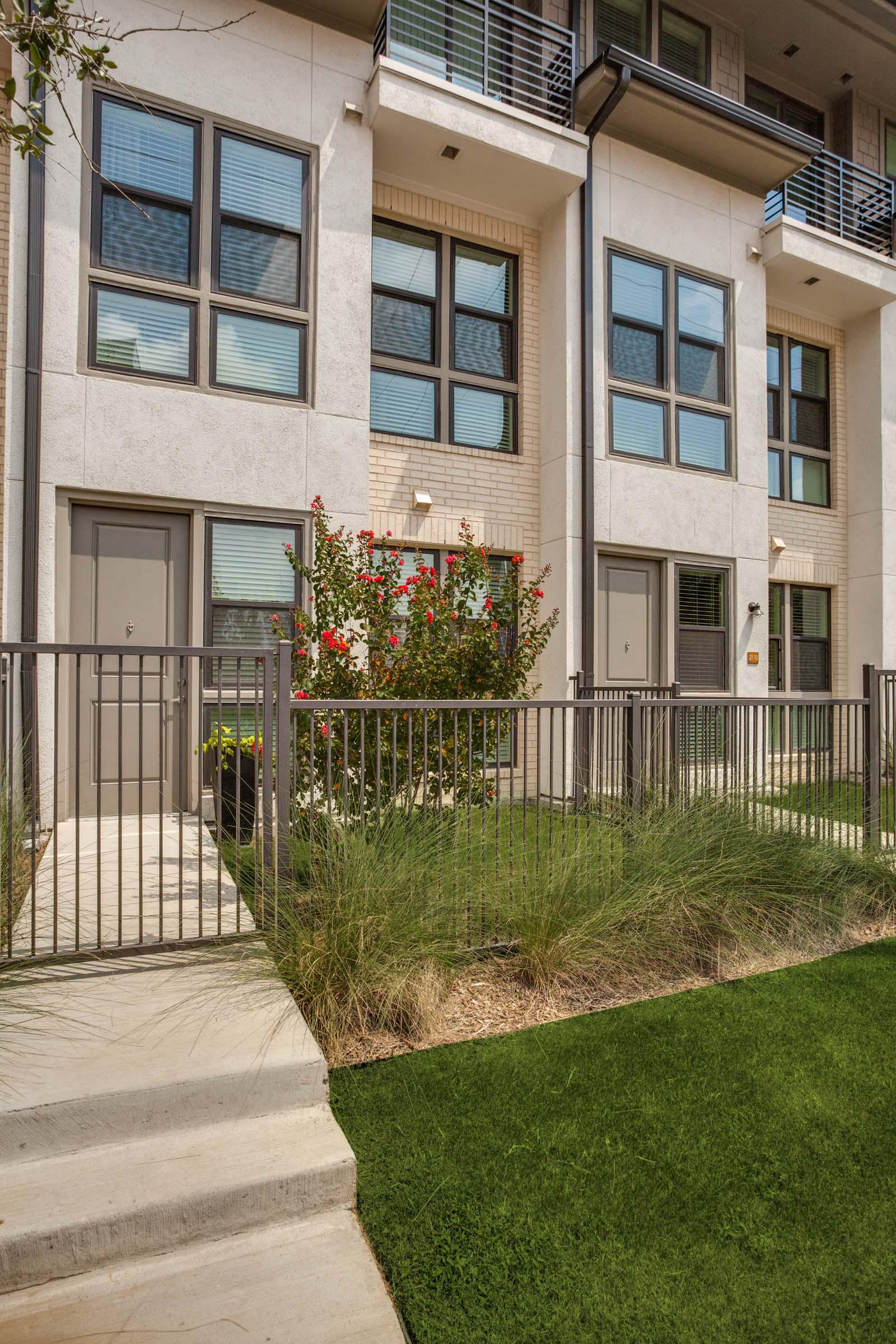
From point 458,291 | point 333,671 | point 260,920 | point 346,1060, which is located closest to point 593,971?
point 346,1060

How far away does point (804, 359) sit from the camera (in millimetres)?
11609

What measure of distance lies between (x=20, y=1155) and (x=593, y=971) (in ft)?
8.52

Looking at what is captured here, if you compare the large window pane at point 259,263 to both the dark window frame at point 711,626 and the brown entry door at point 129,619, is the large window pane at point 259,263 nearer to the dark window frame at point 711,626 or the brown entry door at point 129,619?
the brown entry door at point 129,619

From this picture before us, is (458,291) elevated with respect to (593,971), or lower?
elevated

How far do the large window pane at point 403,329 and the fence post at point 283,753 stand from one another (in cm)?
563

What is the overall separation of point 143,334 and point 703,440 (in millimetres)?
6558

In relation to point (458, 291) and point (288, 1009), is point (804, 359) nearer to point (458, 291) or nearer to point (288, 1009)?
point (458, 291)

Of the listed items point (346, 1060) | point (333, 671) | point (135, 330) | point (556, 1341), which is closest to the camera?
point (556, 1341)

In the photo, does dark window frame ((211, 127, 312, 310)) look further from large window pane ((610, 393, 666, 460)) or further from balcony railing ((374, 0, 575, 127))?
large window pane ((610, 393, 666, 460))

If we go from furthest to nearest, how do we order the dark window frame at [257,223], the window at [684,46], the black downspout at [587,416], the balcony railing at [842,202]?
1. the balcony railing at [842,202]
2. the window at [684,46]
3. the black downspout at [587,416]
4. the dark window frame at [257,223]

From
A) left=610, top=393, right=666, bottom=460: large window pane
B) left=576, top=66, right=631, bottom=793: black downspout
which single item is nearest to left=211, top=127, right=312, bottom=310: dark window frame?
left=576, top=66, right=631, bottom=793: black downspout

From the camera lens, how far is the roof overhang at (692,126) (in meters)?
8.52

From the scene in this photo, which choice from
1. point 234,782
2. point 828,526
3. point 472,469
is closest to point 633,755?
point 234,782

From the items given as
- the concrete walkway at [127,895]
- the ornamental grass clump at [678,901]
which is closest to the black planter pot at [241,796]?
the concrete walkway at [127,895]
